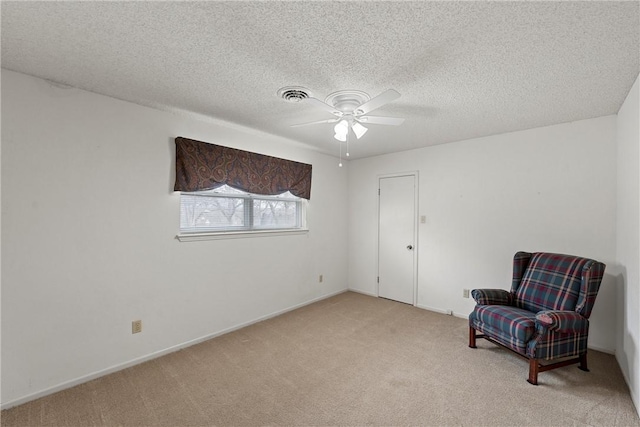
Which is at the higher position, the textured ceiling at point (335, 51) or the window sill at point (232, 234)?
the textured ceiling at point (335, 51)

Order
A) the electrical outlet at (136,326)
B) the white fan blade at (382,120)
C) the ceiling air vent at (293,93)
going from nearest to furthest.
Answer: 1. the ceiling air vent at (293,93)
2. the white fan blade at (382,120)
3. the electrical outlet at (136,326)

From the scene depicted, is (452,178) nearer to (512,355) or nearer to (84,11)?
(512,355)

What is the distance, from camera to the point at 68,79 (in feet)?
6.97

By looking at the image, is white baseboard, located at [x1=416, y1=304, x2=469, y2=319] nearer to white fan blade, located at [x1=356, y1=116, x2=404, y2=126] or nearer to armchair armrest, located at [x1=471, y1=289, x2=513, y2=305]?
armchair armrest, located at [x1=471, y1=289, x2=513, y2=305]

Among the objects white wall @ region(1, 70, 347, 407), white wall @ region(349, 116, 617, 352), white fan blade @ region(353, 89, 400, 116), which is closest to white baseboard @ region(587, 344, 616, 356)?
white wall @ region(349, 116, 617, 352)

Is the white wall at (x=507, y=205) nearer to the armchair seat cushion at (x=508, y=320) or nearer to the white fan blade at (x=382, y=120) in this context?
the armchair seat cushion at (x=508, y=320)

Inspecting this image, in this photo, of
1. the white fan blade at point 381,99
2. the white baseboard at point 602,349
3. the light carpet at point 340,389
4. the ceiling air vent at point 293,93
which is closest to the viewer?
the white fan blade at point 381,99

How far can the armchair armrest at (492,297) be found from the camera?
2.86 meters

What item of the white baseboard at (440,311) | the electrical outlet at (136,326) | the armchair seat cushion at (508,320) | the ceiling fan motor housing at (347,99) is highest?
the ceiling fan motor housing at (347,99)

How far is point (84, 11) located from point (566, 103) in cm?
349

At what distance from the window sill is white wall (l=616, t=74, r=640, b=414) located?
129 inches

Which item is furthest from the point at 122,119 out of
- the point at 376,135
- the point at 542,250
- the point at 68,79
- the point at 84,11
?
the point at 542,250

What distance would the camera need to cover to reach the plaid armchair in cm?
227

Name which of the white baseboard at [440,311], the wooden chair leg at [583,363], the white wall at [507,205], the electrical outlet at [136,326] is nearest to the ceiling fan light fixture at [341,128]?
the white wall at [507,205]
